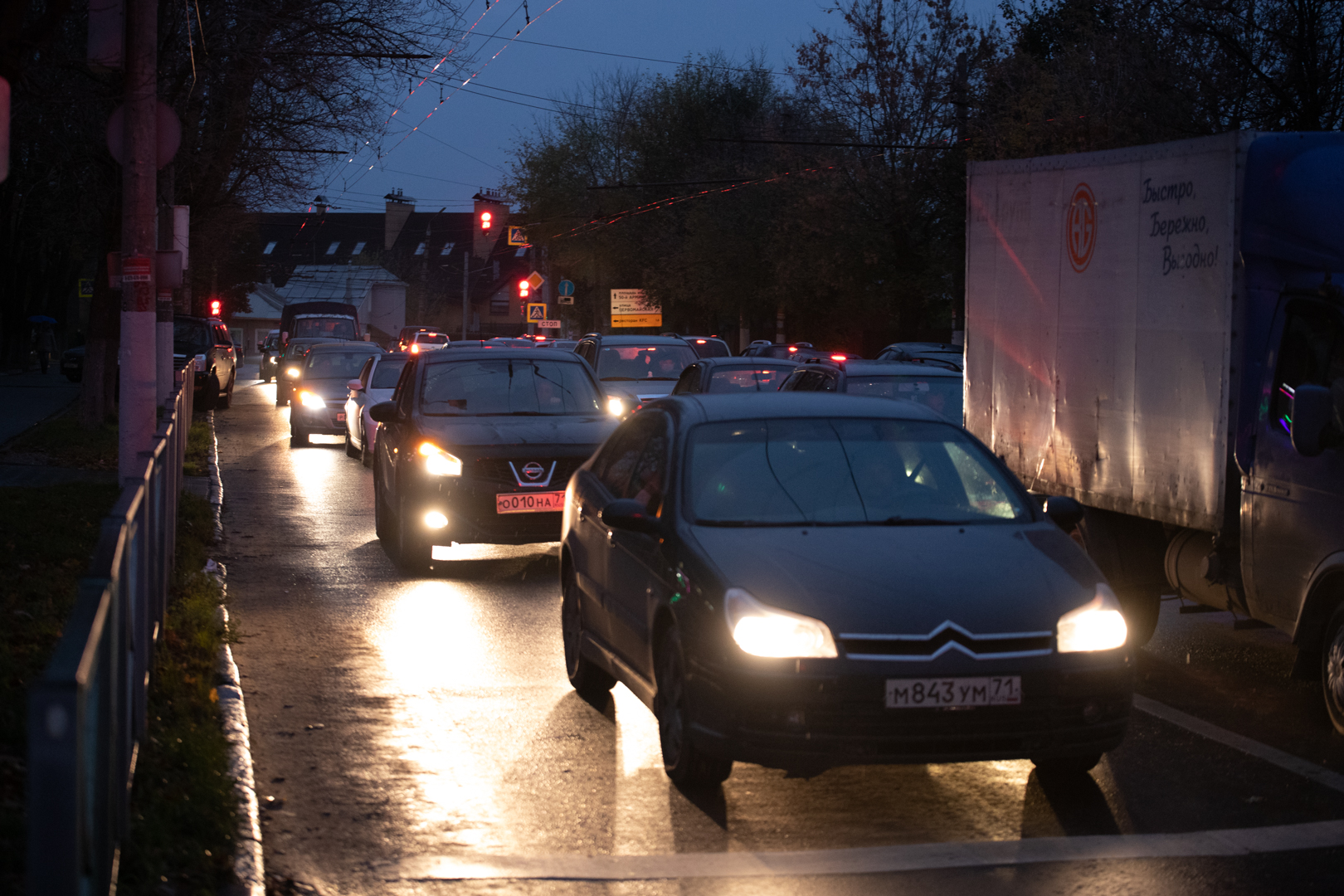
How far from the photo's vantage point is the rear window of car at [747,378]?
18812 millimetres

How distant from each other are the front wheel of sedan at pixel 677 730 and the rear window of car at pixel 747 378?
12.3 m

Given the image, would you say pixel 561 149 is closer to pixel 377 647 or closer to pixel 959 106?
pixel 959 106

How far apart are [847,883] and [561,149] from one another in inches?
2684

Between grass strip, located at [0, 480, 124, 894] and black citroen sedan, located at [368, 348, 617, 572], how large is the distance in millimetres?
2354

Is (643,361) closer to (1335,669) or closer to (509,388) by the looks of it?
(509,388)

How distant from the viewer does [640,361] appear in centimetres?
2230

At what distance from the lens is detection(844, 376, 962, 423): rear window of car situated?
48.9ft

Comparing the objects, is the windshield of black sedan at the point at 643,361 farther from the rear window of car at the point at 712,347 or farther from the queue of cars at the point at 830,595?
the queue of cars at the point at 830,595

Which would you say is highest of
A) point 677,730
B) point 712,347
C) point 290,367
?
point 712,347

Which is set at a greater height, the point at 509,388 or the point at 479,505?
the point at 509,388

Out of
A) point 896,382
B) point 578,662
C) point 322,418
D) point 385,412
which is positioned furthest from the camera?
point 322,418

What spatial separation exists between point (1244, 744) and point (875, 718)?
7.78 ft

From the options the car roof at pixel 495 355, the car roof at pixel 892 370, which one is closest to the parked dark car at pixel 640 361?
the car roof at pixel 892 370

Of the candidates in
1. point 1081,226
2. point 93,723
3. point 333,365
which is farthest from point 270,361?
point 93,723
